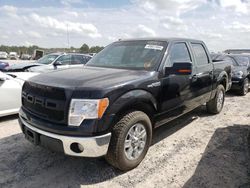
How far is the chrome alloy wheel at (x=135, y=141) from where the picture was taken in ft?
10.8

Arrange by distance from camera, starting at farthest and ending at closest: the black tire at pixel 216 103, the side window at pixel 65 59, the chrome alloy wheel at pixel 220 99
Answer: the side window at pixel 65 59 < the chrome alloy wheel at pixel 220 99 < the black tire at pixel 216 103

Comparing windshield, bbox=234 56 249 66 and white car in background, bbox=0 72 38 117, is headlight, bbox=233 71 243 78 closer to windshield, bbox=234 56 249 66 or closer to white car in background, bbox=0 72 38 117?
windshield, bbox=234 56 249 66

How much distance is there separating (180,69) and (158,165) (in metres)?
1.48

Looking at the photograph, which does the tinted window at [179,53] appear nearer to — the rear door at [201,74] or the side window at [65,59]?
the rear door at [201,74]

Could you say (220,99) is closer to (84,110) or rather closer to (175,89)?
(175,89)

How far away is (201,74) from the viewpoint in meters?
4.99

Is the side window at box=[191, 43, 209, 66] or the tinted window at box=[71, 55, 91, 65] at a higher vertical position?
the side window at box=[191, 43, 209, 66]

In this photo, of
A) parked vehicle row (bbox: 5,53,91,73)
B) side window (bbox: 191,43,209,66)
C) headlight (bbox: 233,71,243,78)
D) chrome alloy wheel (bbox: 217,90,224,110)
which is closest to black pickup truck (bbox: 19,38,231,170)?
side window (bbox: 191,43,209,66)

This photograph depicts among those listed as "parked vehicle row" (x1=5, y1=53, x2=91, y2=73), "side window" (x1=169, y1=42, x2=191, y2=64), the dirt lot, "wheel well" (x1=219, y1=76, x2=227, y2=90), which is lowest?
the dirt lot

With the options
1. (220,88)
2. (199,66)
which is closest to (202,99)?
(199,66)

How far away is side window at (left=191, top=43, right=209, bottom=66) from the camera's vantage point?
16.5 ft

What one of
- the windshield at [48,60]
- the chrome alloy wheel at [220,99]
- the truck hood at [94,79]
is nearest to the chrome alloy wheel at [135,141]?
the truck hood at [94,79]

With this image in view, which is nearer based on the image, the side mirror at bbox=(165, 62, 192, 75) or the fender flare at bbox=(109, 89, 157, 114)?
the fender flare at bbox=(109, 89, 157, 114)

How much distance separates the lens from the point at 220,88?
20.1 feet
